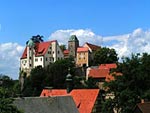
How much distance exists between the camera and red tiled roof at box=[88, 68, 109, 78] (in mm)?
112500

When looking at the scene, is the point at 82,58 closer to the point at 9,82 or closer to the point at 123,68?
the point at 9,82

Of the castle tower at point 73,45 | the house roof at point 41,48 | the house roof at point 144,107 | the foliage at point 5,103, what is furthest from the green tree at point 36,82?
the foliage at point 5,103

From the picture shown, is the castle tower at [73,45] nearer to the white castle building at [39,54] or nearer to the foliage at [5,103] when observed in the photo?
the white castle building at [39,54]

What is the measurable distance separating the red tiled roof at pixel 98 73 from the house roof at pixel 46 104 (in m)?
60.8

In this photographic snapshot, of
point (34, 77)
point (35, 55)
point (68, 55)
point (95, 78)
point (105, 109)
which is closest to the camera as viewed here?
point (105, 109)

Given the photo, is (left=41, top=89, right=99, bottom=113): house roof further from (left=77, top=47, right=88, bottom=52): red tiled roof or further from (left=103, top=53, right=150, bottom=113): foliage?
(left=77, top=47, right=88, bottom=52): red tiled roof

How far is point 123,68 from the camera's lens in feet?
205

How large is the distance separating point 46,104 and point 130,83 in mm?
18351

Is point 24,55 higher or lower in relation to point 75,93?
higher

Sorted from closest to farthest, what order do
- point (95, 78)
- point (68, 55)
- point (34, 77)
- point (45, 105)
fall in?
point (45, 105) < point (95, 78) < point (34, 77) < point (68, 55)

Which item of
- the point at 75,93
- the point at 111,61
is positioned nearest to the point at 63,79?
the point at 111,61

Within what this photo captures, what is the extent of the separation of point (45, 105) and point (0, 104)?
51.3 feet

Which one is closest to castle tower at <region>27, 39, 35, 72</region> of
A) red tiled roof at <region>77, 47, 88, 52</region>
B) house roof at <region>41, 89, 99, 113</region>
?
red tiled roof at <region>77, 47, 88, 52</region>

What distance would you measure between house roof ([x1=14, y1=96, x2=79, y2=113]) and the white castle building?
304ft
